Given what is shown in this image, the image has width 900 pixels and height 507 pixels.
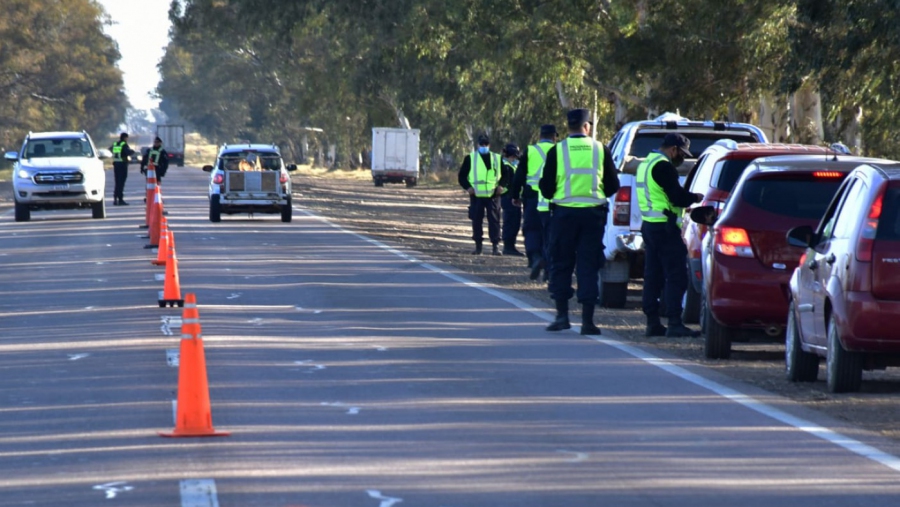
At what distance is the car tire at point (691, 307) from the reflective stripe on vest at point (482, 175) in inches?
360

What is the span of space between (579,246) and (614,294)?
10.7 feet

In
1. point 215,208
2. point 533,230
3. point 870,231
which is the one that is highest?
point 870,231

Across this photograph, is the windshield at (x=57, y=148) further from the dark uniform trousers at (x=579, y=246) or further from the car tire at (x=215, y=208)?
the dark uniform trousers at (x=579, y=246)

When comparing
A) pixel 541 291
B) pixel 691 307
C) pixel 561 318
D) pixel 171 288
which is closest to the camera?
pixel 561 318

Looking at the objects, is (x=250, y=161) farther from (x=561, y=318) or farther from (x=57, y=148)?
(x=561, y=318)

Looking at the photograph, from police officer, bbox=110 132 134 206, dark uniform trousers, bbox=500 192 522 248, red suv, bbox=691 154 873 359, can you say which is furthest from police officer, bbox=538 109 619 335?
police officer, bbox=110 132 134 206

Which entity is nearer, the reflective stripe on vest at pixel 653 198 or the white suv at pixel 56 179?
the reflective stripe on vest at pixel 653 198

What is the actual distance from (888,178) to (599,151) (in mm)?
4049

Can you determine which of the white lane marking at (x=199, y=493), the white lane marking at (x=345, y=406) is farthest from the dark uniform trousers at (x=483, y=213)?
the white lane marking at (x=199, y=493)

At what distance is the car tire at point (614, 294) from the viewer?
1703 cm

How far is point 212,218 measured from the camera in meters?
32.4

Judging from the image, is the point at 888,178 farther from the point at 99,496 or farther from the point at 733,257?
the point at 99,496

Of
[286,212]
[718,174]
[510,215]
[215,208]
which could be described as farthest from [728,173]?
[286,212]

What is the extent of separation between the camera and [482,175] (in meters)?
24.4
